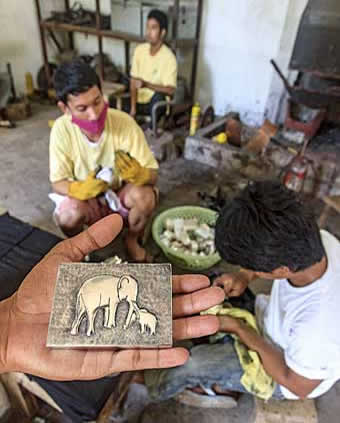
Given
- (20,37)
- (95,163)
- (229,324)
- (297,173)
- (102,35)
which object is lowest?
(297,173)

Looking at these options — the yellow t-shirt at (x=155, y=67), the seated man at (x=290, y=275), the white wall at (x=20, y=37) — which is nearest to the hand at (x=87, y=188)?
the seated man at (x=290, y=275)

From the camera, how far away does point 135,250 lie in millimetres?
1991

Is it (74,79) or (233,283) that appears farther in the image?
(74,79)

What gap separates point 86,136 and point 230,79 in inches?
83.8

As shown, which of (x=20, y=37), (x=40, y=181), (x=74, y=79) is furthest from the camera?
(x=20, y=37)

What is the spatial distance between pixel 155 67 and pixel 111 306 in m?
2.72

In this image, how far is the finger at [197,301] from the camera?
88 cm

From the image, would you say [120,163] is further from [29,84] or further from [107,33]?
[29,84]

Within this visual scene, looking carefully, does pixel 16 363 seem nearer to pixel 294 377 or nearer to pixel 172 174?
pixel 294 377

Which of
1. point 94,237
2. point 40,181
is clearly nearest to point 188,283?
point 94,237

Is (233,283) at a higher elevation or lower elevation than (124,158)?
lower

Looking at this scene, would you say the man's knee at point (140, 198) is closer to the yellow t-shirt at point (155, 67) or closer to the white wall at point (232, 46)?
the yellow t-shirt at point (155, 67)

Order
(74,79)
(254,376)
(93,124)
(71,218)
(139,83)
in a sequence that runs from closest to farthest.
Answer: (254,376) → (74,79) → (93,124) → (71,218) → (139,83)

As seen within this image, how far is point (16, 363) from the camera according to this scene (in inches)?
32.3
